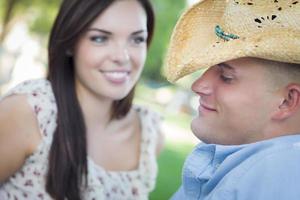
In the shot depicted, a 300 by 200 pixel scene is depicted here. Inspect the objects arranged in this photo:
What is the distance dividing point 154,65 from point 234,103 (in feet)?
49.8

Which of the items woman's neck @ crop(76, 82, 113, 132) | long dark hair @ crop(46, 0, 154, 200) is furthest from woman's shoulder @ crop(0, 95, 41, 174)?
woman's neck @ crop(76, 82, 113, 132)

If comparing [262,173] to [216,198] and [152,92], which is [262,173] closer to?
[216,198]

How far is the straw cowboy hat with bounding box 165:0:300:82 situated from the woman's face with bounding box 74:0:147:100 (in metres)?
1.22

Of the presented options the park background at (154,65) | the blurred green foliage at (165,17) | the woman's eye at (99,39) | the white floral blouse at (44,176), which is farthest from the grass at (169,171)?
the blurred green foliage at (165,17)

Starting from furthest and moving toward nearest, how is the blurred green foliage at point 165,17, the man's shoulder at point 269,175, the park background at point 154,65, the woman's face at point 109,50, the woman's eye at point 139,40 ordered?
the blurred green foliage at point 165,17, the park background at point 154,65, the woman's eye at point 139,40, the woman's face at point 109,50, the man's shoulder at point 269,175

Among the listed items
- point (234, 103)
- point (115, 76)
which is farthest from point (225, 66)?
point (115, 76)

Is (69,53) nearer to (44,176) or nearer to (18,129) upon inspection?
(18,129)

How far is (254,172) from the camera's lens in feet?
4.01

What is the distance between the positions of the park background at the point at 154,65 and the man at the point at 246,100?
4.09 meters

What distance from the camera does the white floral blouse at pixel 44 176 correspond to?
2.56 metres

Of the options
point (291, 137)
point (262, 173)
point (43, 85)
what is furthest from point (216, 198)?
point (43, 85)

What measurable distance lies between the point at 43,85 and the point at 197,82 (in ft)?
4.71

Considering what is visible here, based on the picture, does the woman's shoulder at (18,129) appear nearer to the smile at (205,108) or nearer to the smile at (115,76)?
the smile at (115,76)

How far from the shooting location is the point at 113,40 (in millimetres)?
2717
